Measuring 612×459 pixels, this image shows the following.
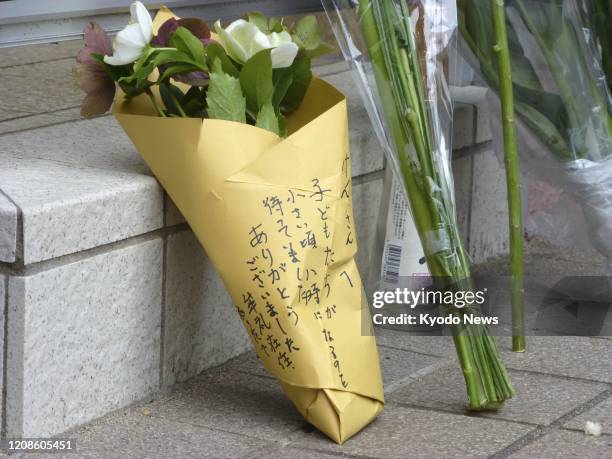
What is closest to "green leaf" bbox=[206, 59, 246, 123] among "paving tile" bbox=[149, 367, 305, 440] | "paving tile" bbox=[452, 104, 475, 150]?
"paving tile" bbox=[149, 367, 305, 440]

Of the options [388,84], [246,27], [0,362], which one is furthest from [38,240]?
[388,84]

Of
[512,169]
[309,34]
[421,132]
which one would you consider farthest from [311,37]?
[512,169]

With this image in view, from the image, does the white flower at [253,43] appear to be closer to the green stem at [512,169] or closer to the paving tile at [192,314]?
the paving tile at [192,314]

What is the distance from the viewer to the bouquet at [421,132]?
2.31 meters

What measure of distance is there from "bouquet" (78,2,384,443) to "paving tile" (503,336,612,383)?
550 millimetres

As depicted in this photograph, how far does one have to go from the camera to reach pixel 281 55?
2.22 meters

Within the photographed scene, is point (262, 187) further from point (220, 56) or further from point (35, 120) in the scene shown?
point (35, 120)

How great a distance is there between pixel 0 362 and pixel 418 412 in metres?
0.88

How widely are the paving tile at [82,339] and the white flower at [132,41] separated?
1.26 ft

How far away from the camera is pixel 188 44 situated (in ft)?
7.28

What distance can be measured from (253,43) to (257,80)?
7cm

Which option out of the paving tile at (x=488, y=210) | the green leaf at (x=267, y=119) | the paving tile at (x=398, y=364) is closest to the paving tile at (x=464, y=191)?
the paving tile at (x=488, y=210)

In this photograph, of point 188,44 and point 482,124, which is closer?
point 188,44

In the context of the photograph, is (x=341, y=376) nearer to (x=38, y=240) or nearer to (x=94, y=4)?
(x=38, y=240)
